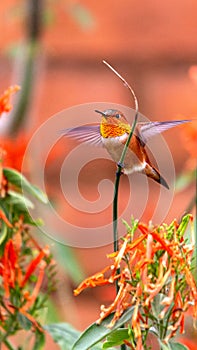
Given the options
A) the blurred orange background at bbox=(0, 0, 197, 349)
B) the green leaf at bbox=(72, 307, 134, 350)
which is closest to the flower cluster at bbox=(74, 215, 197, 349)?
the green leaf at bbox=(72, 307, 134, 350)

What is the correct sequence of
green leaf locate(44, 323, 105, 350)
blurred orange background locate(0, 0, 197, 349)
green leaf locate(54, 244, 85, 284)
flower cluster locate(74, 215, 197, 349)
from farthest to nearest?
blurred orange background locate(0, 0, 197, 349) → green leaf locate(54, 244, 85, 284) → green leaf locate(44, 323, 105, 350) → flower cluster locate(74, 215, 197, 349)

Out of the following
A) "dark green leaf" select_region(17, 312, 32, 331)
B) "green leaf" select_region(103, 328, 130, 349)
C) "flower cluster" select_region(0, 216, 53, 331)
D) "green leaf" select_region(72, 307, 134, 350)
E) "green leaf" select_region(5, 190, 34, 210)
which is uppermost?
"green leaf" select_region(5, 190, 34, 210)

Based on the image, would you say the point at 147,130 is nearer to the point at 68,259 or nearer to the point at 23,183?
the point at 23,183

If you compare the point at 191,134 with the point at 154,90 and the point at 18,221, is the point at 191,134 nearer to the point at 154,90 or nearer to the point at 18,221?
the point at 18,221

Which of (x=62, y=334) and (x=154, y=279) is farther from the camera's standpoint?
(x=62, y=334)

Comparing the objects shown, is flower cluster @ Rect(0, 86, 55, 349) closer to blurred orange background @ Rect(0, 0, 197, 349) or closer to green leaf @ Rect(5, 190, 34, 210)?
green leaf @ Rect(5, 190, 34, 210)

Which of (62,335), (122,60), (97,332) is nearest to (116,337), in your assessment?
(97,332)

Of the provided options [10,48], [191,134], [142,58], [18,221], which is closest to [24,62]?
[10,48]
